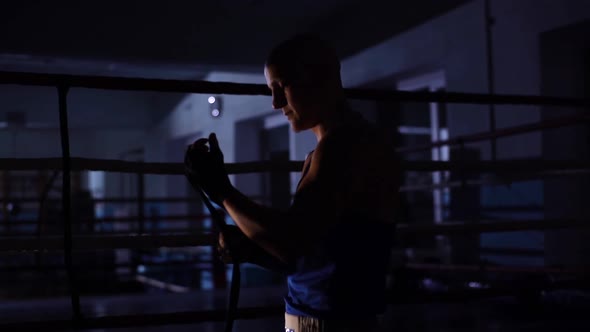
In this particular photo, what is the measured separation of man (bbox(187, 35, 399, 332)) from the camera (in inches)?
37.6

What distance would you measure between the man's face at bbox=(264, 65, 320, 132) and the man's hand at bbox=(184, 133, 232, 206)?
0.13 meters

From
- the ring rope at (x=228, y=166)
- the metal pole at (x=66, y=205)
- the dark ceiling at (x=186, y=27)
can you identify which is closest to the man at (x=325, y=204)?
the metal pole at (x=66, y=205)

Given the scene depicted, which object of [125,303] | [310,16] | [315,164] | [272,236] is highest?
[310,16]

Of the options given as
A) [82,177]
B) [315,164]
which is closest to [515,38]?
[315,164]

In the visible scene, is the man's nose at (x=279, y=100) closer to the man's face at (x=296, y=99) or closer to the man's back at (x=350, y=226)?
the man's face at (x=296, y=99)

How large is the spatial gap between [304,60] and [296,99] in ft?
0.21

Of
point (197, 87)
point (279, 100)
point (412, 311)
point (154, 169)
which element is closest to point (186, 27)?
point (412, 311)

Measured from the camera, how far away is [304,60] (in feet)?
3.34

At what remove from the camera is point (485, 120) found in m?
5.01

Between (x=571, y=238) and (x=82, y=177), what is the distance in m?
13.3

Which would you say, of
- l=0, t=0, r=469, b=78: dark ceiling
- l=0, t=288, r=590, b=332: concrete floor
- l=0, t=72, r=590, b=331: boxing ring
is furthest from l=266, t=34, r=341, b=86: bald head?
l=0, t=0, r=469, b=78: dark ceiling

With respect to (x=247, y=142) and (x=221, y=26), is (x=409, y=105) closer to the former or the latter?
(x=221, y=26)

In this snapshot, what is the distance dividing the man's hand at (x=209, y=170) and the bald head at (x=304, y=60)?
0.16m

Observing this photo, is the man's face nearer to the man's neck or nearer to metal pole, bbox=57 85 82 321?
the man's neck
